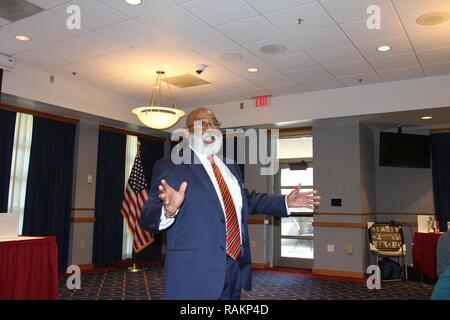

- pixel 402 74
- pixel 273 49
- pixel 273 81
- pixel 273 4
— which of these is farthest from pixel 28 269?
pixel 402 74

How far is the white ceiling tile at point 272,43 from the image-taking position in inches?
205

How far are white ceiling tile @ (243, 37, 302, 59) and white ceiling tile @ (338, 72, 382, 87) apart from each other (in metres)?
1.51

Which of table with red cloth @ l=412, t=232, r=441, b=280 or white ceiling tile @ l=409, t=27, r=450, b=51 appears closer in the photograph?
white ceiling tile @ l=409, t=27, r=450, b=51

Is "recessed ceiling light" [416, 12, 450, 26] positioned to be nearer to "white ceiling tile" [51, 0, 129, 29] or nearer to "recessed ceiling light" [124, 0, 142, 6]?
"recessed ceiling light" [124, 0, 142, 6]

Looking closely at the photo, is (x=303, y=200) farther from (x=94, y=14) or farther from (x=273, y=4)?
(x=94, y=14)

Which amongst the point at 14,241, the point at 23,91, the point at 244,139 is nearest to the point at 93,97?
the point at 23,91

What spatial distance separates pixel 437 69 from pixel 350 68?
4.32ft

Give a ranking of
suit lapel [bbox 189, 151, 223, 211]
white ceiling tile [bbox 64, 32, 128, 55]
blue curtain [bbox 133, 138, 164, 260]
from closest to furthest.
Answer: suit lapel [bbox 189, 151, 223, 211] < white ceiling tile [bbox 64, 32, 128, 55] < blue curtain [bbox 133, 138, 164, 260]

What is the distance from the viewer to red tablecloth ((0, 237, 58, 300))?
397 centimetres

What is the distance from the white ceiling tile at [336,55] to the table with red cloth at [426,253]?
10.0 feet

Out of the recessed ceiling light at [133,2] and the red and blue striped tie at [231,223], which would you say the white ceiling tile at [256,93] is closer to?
the recessed ceiling light at [133,2]

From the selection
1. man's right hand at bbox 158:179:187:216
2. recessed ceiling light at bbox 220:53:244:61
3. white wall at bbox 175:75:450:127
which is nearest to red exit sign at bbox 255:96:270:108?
white wall at bbox 175:75:450:127

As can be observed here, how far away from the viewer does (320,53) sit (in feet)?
18.4

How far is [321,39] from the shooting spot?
16.9 ft
